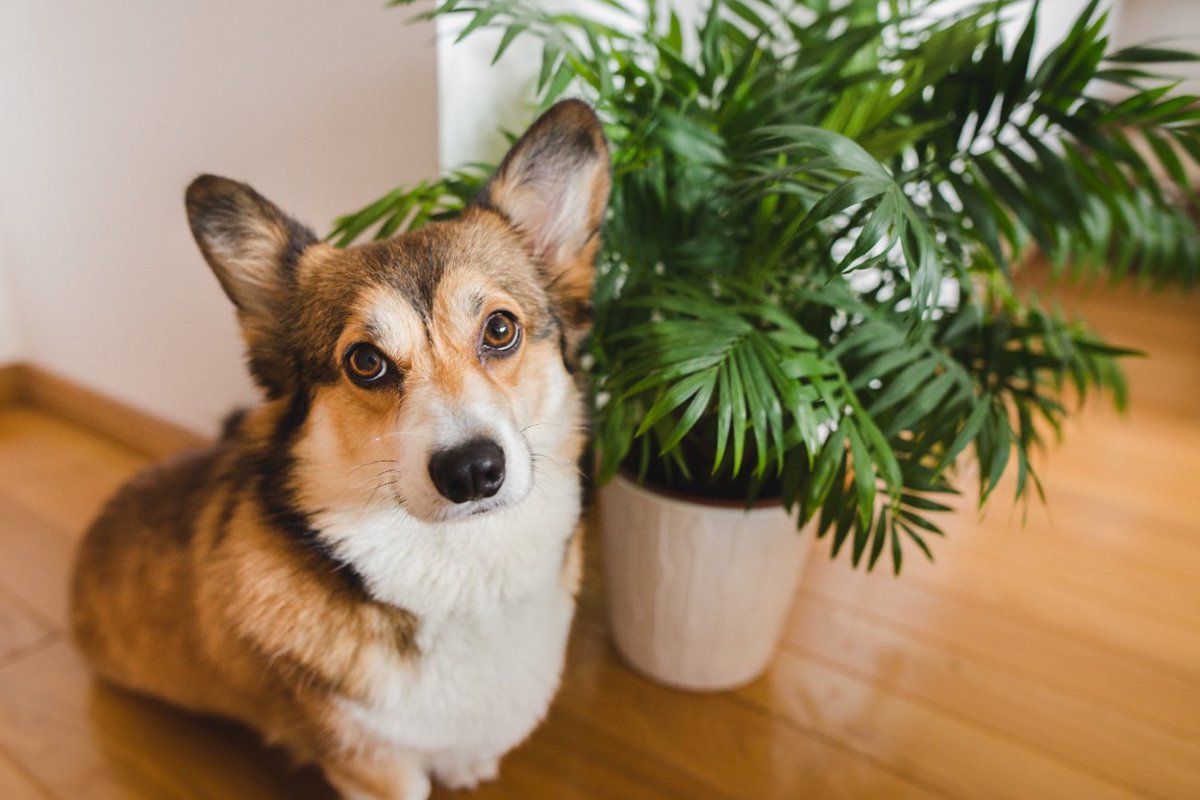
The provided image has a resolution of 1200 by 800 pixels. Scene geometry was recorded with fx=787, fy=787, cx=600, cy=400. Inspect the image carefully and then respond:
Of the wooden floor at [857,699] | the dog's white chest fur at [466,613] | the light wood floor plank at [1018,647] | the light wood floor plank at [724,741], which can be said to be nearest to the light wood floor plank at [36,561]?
the wooden floor at [857,699]

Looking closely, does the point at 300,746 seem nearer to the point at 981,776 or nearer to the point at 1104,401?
the point at 981,776

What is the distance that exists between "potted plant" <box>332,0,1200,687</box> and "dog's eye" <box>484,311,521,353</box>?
15 cm

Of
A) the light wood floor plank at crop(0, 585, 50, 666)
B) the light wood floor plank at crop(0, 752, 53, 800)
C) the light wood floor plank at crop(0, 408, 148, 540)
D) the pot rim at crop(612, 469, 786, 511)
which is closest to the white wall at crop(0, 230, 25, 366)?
the light wood floor plank at crop(0, 408, 148, 540)

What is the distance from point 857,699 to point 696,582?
1.40ft

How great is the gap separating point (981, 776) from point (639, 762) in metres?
0.59

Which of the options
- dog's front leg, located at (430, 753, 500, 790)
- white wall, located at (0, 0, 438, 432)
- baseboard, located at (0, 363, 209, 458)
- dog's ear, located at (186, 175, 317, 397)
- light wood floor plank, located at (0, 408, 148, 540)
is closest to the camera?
dog's ear, located at (186, 175, 317, 397)

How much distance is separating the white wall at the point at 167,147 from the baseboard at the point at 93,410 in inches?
1.6

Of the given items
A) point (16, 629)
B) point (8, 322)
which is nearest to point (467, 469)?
point (16, 629)

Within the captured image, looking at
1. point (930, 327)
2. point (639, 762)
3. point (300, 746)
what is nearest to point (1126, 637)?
point (930, 327)

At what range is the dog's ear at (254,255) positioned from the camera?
3.15 ft

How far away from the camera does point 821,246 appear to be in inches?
49.4

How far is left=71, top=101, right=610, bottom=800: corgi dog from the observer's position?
0.95m

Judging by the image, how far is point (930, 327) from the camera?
4.12ft

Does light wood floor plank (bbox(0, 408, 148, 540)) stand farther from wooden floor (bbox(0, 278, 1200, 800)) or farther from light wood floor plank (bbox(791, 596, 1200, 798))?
light wood floor plank (bbox(791, 596, 1200, 798))
